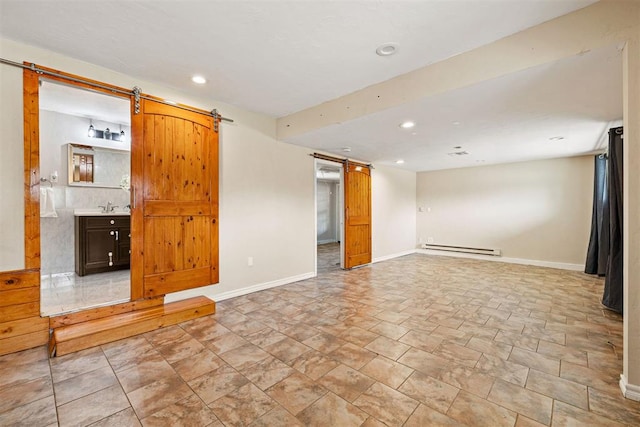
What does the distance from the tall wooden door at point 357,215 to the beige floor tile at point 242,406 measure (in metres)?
3.90

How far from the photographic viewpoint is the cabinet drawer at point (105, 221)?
430 centimetres

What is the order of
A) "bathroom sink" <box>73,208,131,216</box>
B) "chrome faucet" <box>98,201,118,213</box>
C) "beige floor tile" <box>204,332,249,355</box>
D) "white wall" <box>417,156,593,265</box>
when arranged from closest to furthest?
1. "beige floor tile" <box>204,332,249,355</box>
2. "bathroom sink" <box>73,208,131,216</box>
3. "chrome faucet" <box>98,201,118,213</box>
4. "white wall" <box>417,156,593,265</box>

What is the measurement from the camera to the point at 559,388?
1911 millimetres

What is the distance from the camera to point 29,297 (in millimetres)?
2424

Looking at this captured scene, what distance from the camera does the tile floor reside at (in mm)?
1662

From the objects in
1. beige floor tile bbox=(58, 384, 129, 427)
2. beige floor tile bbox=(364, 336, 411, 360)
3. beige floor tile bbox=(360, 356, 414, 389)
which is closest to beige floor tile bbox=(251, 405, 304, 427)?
beige floor tile bbox=(360, 356, 414, 389)

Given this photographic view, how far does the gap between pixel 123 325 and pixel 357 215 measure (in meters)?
4.35

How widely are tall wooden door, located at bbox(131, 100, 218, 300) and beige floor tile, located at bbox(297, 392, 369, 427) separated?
2321 millimetres

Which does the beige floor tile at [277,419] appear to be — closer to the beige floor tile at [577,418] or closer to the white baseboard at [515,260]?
the beige floor tile at [577,418]

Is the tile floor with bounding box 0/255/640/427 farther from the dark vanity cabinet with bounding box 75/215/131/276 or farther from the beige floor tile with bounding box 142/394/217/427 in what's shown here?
the dark vanity cabinet with bounding box 75/215/131/276

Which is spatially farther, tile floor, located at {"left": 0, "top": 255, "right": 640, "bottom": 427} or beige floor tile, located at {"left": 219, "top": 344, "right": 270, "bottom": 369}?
beige floor tile, located at {"left": 219, "top": 344, "right": 270, "bottom": 369}

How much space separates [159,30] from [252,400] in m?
2.85

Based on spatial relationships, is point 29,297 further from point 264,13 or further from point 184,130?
point 264,13

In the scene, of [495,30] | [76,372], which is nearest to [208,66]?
[495,30]
